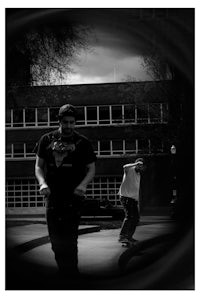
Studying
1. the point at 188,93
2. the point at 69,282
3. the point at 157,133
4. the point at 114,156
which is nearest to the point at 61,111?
the point at 114,156

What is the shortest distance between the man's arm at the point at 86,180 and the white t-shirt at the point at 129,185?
1.08 feet

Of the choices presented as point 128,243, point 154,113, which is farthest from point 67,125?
point 128,243

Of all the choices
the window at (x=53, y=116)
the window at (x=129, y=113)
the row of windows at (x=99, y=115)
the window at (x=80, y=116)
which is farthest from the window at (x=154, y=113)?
the window at (x=53, y=116)

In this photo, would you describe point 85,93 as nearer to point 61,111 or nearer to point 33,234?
point 61,111

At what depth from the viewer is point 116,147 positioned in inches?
181

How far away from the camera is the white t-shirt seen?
4570mm

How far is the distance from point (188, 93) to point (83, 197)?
56.5 inches

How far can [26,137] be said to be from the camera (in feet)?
15.2

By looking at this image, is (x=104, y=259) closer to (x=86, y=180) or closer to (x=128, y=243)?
(x=128, y=243)

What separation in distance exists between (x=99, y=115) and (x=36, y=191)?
3.15ft

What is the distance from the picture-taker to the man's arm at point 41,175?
4.37 m

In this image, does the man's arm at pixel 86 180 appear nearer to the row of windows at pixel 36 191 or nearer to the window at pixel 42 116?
the row of windows at pixel 36 191

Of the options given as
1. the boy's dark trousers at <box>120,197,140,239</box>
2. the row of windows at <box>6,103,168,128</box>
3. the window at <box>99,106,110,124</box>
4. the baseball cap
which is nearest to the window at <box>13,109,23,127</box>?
the row of windows at <box>6,103,168,128</box>

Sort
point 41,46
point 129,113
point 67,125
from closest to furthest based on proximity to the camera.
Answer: point 67,125 → point 129,113 → point 41,46
